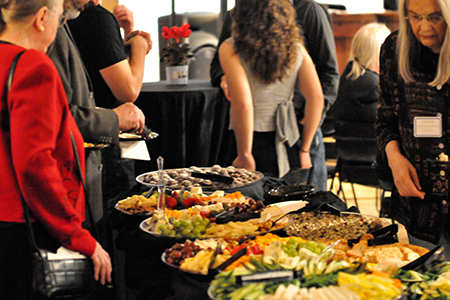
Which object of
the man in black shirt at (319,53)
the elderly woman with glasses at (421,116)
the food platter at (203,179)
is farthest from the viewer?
the man in black shirt at (319,53)

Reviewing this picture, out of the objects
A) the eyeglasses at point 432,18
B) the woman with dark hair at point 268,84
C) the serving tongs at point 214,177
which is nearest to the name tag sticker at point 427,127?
the eyeglasses at point 432,18

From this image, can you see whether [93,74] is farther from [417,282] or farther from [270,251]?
[417,282]

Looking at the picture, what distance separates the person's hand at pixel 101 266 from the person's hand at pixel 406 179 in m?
1.04

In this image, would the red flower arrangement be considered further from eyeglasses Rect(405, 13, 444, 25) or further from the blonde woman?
eyeglasses Rect(405, 13, 444, 25)

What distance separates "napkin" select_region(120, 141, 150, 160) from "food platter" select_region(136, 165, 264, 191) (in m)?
0.32

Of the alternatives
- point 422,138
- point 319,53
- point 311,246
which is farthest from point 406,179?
point 319,53

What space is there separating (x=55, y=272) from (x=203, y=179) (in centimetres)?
106

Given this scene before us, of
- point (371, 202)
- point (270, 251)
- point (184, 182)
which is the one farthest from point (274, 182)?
point (371, 202)

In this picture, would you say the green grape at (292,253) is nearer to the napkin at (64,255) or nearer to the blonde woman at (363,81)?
the napkin at (64,255)

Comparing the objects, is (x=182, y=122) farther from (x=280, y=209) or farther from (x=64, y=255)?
(x=64, y=255)

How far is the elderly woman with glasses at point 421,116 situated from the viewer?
1.62 meters

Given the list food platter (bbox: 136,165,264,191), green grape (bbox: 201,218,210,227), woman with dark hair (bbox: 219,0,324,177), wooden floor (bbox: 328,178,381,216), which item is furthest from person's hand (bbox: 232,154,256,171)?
wooden floor (bbox: 328,178,381,216)

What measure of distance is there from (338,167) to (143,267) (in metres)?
3.06

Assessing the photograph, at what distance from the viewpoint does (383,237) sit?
1.41 meters
